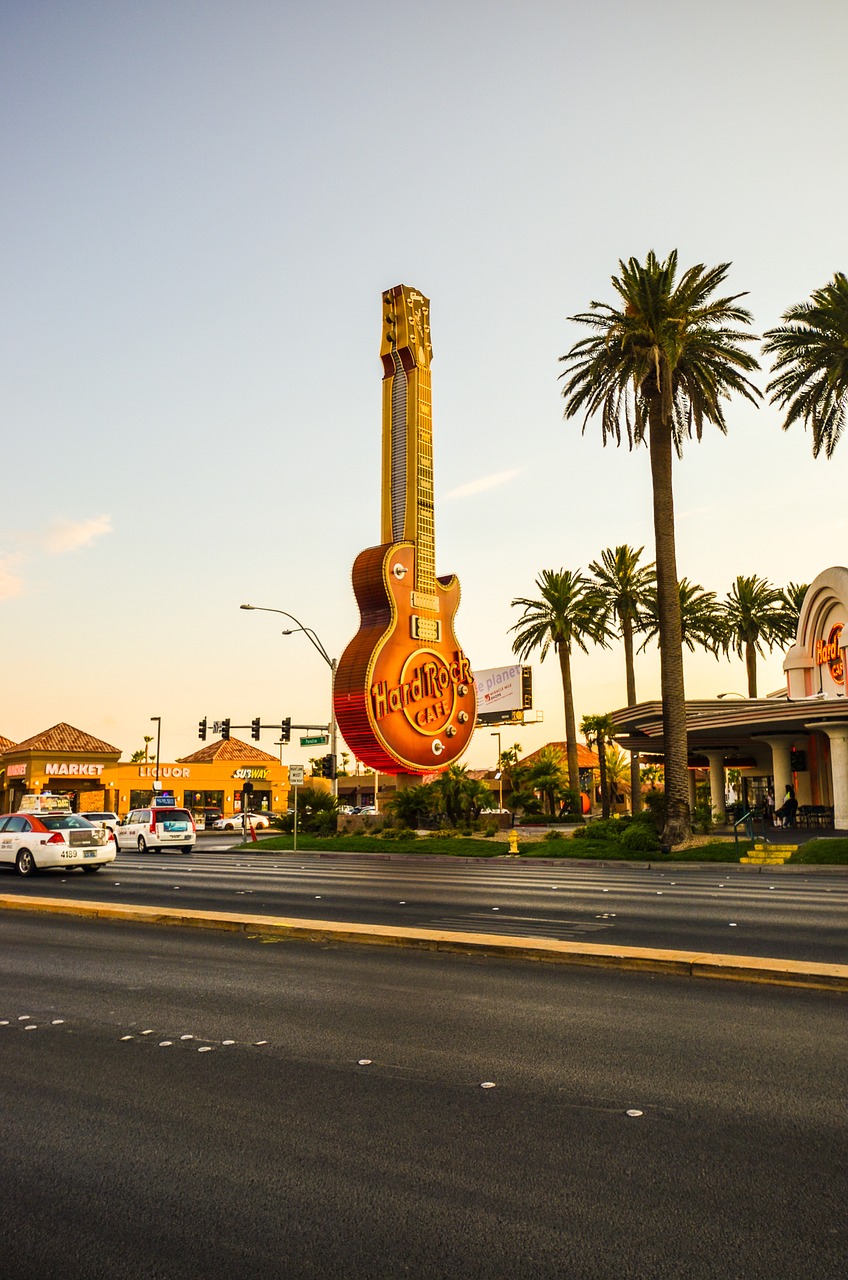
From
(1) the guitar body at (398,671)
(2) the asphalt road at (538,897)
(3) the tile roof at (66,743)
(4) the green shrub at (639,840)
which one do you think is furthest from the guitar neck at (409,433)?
(3) the tile roof at (66,743)

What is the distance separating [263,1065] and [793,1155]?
11.0ft

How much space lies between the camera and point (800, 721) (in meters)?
37.2

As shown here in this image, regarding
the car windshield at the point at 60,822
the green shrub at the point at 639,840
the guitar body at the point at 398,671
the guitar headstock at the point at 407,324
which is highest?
the guitar headstock at the point at 407,324

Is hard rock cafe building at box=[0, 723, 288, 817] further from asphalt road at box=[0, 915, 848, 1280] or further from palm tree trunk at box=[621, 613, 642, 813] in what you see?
asphalt road at box=[0, 915, 848, 1280]

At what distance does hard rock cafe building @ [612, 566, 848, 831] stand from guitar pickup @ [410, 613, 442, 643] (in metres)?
8.87

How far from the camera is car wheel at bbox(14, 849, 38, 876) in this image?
75.3 feet

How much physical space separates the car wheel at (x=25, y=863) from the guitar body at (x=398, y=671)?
19.0 m

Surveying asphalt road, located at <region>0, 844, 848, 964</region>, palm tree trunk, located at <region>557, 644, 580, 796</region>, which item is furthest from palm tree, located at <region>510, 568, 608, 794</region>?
asphalt road, located at <region>0, 844, 848, 964</region>

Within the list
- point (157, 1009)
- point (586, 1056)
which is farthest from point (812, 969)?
point (157, 1009)

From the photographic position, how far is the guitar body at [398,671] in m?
41.3

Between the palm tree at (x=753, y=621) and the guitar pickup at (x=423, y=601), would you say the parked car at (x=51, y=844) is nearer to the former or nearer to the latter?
the guitar pickup at (x=423, y=601)

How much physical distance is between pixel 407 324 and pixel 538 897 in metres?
35.8

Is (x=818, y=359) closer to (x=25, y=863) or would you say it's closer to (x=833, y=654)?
(x=833, y=654)

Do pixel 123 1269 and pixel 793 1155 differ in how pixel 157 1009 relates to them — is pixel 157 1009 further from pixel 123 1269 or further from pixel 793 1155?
pixel 793 1155
